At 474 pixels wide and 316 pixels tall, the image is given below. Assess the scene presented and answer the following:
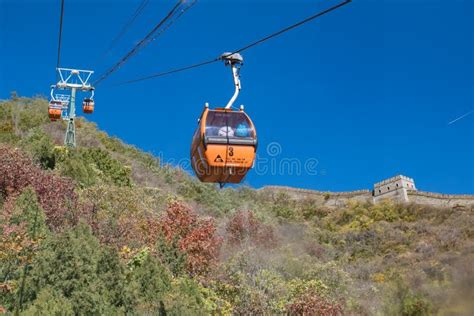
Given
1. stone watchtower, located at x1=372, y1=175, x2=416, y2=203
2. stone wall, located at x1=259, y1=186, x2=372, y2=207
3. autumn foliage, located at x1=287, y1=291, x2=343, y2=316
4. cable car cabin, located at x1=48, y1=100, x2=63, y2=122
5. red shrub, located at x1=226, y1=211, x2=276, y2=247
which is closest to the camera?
autumn foliage, located at x1=287, y1=291, x2=343, y2=316

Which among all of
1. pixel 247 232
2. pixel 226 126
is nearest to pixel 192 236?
pixel 247 232

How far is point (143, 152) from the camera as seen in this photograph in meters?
45.0

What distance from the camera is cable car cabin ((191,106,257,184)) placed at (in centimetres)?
830

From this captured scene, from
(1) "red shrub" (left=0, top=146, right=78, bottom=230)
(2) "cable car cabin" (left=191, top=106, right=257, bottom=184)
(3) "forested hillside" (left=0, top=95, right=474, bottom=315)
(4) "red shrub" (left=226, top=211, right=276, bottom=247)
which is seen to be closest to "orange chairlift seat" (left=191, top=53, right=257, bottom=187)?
(2) "cable car cabin" (left=191, top=106, right=257, bottom=184)

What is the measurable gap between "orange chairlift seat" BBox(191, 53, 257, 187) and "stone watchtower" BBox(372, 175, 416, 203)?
180 feet

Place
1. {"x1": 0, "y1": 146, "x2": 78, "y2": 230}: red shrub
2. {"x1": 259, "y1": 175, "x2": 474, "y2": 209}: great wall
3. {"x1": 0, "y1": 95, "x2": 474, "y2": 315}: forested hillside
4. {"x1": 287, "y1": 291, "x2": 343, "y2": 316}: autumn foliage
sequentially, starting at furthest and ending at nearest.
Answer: {"x1": 259, "y1": 175, "x2": 474, "y2": 209}: great wall < {"x1": 0, "y1": 146, "x2": 78, "y2": 230}: red shrub < {"x1": 287, "y1": 291, "x2": 343, "y2": 316}: autumn foliage < {"x1": 0, "y1": 95, "x2": 474, "y2": 315}: forested hillside

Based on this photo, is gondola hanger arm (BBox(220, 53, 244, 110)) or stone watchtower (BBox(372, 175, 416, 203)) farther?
stone watchtower (BBox(372, 175, 416, 203))

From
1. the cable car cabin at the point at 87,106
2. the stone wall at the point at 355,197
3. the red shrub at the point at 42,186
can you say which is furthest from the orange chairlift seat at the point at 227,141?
the stone wall at the point at 355,197

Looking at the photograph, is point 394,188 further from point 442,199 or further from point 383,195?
point 442,199

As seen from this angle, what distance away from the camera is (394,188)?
60844 mm

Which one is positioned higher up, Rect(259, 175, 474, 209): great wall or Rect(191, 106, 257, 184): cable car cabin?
Rect(259, 175, 474, 209): great wall

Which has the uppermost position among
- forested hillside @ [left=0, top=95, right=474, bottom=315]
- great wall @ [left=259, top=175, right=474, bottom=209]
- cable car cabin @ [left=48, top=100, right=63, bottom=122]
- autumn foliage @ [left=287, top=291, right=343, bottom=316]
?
great wall @ [left=259, top=175, right=474, bottom=209]

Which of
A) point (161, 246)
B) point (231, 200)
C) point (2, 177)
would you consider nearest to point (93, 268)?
point (161, 246)

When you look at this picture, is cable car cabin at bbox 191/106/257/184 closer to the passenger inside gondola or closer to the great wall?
the passenger inside gondola
